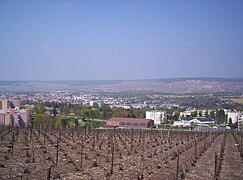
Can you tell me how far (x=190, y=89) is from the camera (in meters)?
108

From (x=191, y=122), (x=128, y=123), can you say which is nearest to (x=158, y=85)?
(x=191, y=122)

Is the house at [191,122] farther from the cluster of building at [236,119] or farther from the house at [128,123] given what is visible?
the house at [128,123]

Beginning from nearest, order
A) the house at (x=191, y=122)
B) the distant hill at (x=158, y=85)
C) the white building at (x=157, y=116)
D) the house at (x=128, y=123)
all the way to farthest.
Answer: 1. the house at (x=128, y=123)
2. the house at (x=191, y=122)
3. the white building at (x=157, y=116)
4. the distant hill at (x=158, y=85)

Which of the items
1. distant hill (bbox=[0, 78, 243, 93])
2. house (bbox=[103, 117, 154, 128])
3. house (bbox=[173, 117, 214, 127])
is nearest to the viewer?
house (bbox=[103, 117, 154, 128])

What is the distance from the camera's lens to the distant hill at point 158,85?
9219 cm

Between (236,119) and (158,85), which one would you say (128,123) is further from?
(158,85)

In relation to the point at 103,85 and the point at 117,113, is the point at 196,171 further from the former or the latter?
the point at 103,85

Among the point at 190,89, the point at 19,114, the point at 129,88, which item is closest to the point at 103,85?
the point at 129,88

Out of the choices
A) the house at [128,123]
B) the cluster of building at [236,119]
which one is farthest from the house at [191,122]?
the house at [128,123]

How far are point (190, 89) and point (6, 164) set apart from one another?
10147 centimetres

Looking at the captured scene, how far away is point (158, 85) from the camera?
13425cm

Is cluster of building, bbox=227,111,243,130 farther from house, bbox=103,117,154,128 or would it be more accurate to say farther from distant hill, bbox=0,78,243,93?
distant hill, bbox=0,78,243,93

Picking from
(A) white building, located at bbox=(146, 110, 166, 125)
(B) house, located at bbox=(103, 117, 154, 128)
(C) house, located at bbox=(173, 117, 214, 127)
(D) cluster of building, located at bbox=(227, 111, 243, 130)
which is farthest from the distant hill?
(B) house, located at bbox=(103, 117, 154, 128)

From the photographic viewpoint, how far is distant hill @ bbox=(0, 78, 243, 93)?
302 feet
